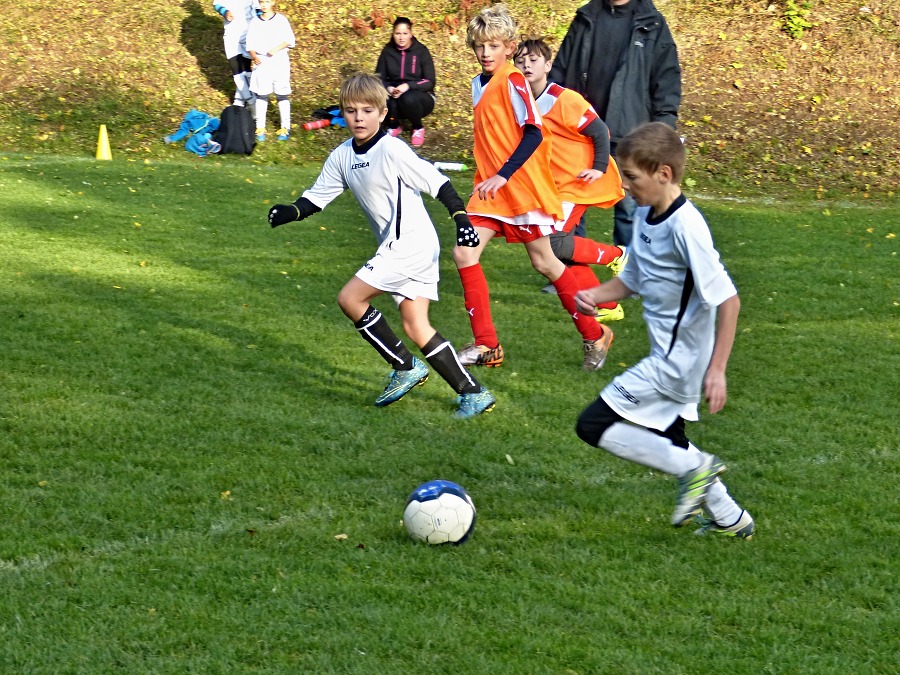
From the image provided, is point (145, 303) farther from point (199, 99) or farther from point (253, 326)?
point (199, 99)

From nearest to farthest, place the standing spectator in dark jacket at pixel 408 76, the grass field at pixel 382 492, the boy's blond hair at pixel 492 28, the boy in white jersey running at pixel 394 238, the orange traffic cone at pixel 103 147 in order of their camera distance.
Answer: the grass field at pixel 382 492
the boy in white jersey running at pixel 394 238
the boy's blond hair at pixel 492 28
the orange traffic cone at pixel 103 147
the standing spectator in dark jacket at pixel 408 76

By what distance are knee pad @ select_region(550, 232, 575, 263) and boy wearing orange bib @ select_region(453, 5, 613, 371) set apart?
11.4 inches

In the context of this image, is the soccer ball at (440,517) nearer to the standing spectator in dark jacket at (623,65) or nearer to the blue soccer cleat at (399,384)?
the blue soccer cleat at (399,384)

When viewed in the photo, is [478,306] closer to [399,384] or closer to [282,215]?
[399,384]

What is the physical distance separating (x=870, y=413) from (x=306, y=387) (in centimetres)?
313

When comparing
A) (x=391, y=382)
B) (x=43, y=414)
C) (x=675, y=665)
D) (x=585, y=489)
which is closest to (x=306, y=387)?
(x=391, y=382)

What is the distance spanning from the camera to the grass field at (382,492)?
140 inches

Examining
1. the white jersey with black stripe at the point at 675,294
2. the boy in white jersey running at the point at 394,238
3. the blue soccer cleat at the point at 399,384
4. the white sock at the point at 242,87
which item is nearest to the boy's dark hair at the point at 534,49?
the boy in white jersey running at the point at 394,238

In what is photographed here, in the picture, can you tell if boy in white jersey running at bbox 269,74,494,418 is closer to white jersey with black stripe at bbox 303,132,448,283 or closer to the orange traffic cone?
white jersey with black stripe at bbox 303,132,448,283

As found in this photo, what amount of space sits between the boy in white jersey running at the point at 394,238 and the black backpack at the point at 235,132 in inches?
395

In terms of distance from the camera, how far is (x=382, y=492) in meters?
4.86

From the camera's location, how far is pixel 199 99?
719 inches

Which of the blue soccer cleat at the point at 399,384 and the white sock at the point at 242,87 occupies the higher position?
the blue soccer cleat at the point at 399,384

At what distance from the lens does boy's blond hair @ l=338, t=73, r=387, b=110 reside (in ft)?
18.4
